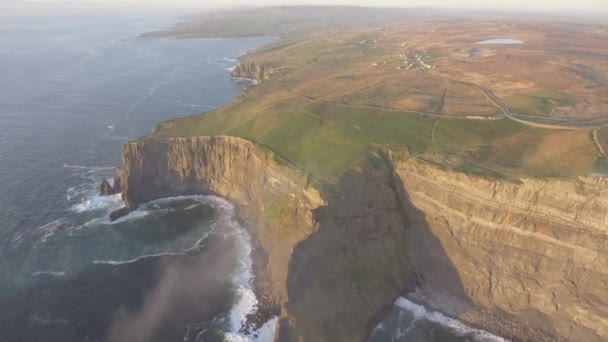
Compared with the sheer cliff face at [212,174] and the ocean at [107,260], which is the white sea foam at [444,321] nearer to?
the ocean at [107,260]

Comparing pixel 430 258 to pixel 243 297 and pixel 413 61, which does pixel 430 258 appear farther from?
pixel 413 61

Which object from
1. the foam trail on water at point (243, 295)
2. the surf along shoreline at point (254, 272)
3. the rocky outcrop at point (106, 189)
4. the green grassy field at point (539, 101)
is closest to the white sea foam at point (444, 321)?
the surf along shoreline at point (254, 272)

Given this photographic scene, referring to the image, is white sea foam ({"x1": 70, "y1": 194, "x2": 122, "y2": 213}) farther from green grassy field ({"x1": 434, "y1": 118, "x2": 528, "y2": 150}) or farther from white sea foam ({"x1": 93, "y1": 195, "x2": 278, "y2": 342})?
green grassy field ({"x1": 434, "y1": 118, "x2": 528, "y2": 150})

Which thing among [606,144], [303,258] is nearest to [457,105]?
[606,144]

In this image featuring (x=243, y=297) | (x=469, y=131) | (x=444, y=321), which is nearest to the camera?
(x=444, y=321)

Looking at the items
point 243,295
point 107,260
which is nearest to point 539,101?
point 243,295

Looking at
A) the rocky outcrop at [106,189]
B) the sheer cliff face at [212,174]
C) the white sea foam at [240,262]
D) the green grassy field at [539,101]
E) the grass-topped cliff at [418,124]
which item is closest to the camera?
the white sea foam at [240,262]

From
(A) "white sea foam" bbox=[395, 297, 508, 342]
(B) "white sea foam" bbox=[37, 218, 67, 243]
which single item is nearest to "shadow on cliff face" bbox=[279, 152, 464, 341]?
(A) "white sea foam" bbox=[395, 297, 508, 342]
